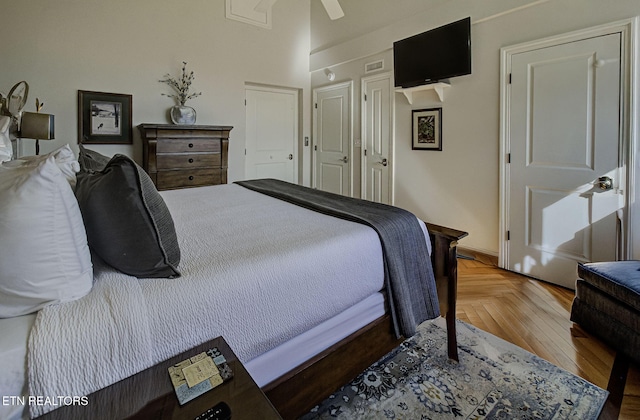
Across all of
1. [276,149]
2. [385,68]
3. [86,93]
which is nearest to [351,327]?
[385,68]

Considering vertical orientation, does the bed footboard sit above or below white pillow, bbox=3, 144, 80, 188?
below

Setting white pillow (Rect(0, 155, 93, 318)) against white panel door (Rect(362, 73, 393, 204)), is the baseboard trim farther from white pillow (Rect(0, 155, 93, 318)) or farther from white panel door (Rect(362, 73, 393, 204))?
white pillow (Rect(0, 155, 93, 318))

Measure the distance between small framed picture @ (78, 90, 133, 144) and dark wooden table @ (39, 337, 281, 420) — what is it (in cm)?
380

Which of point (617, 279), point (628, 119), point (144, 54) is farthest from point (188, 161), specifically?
point (628, 119)

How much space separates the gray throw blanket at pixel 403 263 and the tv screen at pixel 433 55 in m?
2.26

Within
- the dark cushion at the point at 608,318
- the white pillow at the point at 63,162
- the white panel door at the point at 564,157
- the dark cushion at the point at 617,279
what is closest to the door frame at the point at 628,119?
the white panel door at the point at 564,157

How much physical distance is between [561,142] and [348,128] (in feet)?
8.75

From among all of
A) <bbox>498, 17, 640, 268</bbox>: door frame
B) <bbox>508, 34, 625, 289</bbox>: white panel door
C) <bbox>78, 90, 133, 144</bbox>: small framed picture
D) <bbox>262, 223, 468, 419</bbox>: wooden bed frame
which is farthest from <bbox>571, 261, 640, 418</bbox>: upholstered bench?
<bbox>78, 90, 133, 144</bbox>: small framed picture

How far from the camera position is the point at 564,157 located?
2.73m

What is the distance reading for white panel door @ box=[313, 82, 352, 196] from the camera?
15.8 ft

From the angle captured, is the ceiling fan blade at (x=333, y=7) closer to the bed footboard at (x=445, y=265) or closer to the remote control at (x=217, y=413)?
the bed footboard at (x=445, y=265)

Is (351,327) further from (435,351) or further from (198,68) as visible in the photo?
(198,68)

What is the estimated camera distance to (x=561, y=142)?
2736 mm

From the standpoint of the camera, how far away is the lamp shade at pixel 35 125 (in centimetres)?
261
